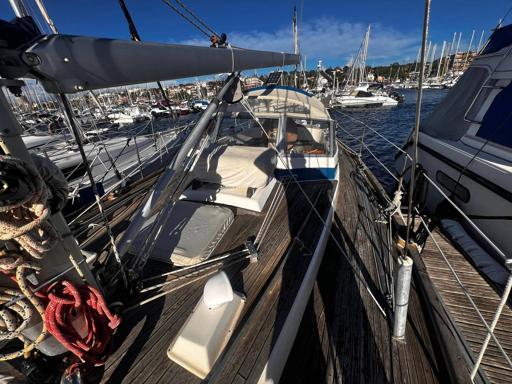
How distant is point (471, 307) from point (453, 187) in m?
4.02

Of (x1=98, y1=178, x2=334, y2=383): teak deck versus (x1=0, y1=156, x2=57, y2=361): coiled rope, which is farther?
(x1=98, y1=178, x2=334, y2=383): teak deck

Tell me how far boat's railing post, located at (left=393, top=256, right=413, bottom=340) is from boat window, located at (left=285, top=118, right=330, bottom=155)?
4108mm

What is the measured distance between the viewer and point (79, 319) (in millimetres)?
1869

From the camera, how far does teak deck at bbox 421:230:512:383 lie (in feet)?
8.55

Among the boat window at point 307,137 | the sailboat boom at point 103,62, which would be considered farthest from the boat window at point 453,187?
the sailboat boom at point 103,62

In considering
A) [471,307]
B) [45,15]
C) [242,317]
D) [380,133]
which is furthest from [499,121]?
[380,133]

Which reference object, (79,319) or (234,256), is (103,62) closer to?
(79,319)

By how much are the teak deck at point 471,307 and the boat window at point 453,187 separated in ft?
5.94

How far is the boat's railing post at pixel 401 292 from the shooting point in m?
2.15

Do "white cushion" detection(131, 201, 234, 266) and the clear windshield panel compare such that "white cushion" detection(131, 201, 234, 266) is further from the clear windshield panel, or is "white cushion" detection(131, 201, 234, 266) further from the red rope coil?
the clear windshield panel

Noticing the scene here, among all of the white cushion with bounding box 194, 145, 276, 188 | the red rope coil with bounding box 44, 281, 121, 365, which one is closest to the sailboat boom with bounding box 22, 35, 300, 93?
the red rope coil with bounding box 44, 281, 121, 365

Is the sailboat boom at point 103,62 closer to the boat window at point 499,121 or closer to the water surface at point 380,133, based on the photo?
the water surface at point 380,133

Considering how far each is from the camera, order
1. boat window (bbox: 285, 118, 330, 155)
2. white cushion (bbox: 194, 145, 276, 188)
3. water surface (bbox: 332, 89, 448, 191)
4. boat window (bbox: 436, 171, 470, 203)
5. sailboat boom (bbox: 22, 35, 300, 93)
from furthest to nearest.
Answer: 1. water surface (bbox: 332, 89, 448, 191)
2. boat window (bbox: 285, 118, 330, 155)
3. boat window (bbox: 436, 171, 470, 203)
4. white cushion (bbox: 194, 145, 276, 188)
5. sailboat boom (bbox: 22, 35, 300, 93)

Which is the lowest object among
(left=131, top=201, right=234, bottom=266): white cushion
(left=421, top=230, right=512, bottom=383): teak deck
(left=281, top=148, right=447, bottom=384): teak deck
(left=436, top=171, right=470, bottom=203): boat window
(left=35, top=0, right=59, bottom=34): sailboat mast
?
(left=421, top=230, right=512, bottom=383): teak deck
